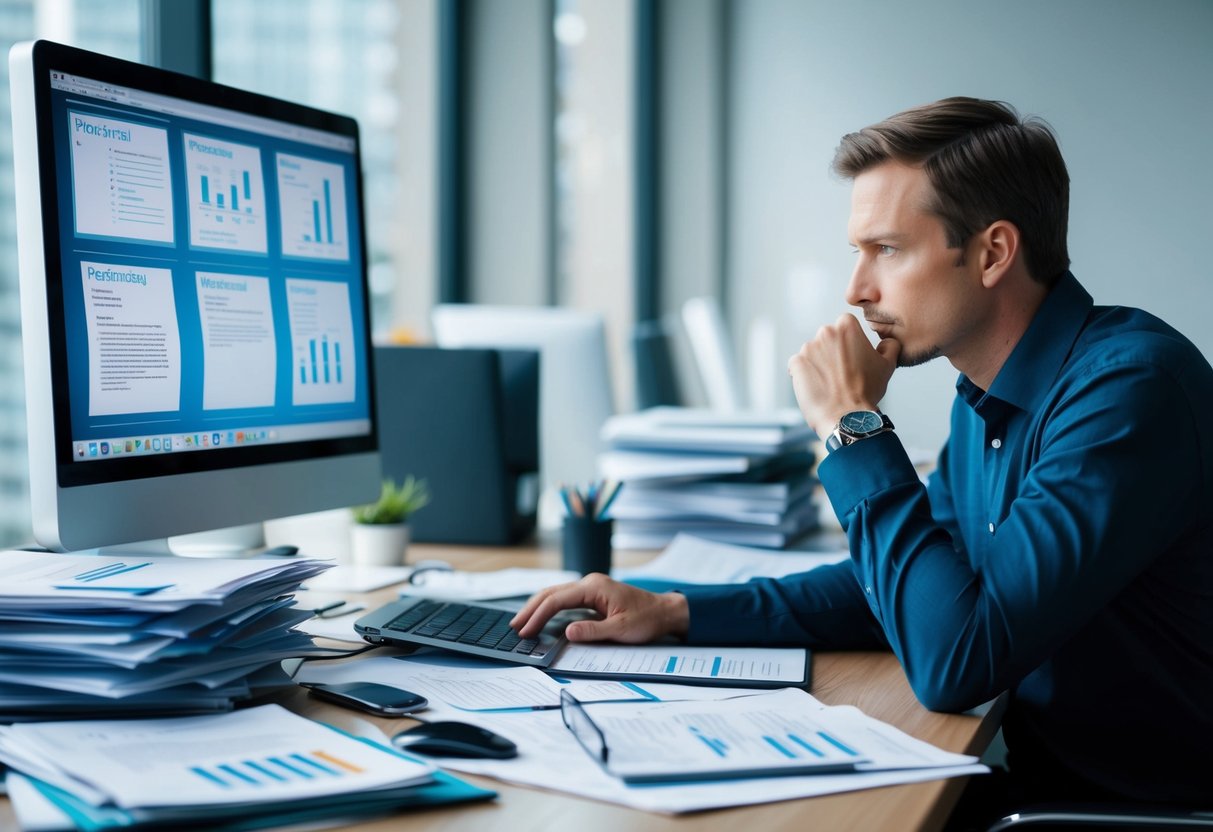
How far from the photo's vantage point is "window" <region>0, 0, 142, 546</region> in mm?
1877

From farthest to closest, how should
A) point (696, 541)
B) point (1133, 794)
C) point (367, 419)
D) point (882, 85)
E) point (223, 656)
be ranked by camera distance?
point (882, 85) < point (696, 541) < point (367, 419) < point (1133, 794) < point (223, 656)

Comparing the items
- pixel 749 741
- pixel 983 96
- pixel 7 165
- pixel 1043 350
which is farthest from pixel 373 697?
pixel 983 96

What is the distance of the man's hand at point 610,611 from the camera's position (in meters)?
1.19

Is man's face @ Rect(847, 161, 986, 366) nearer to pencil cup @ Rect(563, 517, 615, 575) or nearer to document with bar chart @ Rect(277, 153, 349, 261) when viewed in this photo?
pencil cup @ Rect(563, 517, 615, 575)

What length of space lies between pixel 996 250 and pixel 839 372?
22 centimetres

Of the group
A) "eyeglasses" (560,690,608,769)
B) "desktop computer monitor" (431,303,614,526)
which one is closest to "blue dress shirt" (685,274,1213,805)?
"eyeglasses" (560,690,608,769)

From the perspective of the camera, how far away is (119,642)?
0.85 m

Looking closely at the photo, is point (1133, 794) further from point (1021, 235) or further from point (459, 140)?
point (459, 140)

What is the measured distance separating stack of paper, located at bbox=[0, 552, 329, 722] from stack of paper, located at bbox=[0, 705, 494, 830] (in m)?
0.03

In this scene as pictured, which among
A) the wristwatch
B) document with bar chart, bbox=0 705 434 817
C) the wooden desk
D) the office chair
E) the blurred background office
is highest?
the blurred background office

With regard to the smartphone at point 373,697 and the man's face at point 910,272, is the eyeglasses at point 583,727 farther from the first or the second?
the man's face at point 910,272

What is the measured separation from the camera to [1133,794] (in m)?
1.14

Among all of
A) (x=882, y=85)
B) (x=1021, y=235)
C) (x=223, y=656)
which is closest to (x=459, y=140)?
(x=882, y=85)

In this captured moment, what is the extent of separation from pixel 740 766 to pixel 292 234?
83cm
